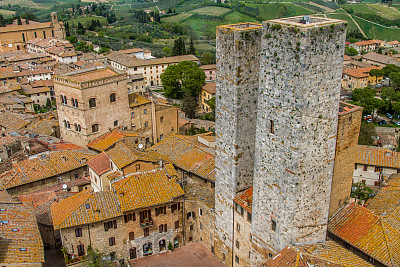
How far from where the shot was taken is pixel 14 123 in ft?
178

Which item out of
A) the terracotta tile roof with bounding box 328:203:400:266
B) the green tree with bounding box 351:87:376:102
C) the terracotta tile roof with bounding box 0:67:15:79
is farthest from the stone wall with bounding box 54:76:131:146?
the green tree with bounding box 351:87:376:102

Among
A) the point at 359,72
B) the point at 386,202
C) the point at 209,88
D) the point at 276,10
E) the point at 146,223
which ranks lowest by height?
the point at 359,72

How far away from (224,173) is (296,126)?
28.8ft

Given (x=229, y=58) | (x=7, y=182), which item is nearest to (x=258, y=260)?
(x=229, y=58)

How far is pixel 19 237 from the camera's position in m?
27.5

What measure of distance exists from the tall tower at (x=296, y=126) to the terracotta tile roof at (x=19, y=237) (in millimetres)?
14944

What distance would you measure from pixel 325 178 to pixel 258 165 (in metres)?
4.21

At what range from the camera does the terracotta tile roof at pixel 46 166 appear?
3834 cm

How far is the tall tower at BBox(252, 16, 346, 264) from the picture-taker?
22.2 metres

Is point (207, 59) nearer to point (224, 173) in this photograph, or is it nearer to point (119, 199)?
point (119, 199)

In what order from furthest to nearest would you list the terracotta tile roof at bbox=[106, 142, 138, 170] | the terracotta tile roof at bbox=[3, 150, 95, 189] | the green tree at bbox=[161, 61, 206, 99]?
the green tree at bbox=[161, 61, 206, 99] < the terracotta tile roof at bbox=[3, 150, 95, 189] < the terracotta tile roof at bbox=[106, 142, 138, 170]

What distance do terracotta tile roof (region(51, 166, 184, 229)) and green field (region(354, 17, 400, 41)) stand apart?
469ft

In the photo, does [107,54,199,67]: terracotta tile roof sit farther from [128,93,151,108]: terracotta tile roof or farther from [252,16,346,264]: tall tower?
[252,16,346,264]: tall tower

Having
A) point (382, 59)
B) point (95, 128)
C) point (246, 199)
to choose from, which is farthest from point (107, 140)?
point (382, 59)
